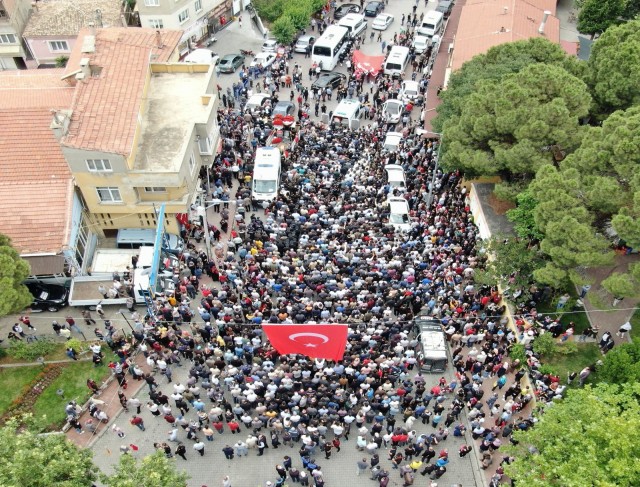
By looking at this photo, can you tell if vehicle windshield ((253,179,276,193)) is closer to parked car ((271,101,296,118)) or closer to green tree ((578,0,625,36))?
parked car ((271,101,296,118))

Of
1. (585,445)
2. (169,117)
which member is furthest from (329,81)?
(585,445)

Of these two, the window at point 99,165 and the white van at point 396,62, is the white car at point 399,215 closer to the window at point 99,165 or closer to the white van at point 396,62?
the window at point 99,165

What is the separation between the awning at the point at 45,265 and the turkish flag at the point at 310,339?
11.7 m

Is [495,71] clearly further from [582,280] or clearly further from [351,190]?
[582,280]

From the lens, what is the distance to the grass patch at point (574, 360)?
935 inches

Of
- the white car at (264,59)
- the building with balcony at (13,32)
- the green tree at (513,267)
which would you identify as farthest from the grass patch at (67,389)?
the building with balcony at (13,32)

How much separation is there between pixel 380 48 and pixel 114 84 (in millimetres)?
27548

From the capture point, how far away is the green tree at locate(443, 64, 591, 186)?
88.6 ft

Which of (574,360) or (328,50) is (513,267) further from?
(328,50)

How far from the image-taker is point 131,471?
15820 mm

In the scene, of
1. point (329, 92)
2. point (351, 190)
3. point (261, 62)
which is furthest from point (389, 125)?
point (261, 62)

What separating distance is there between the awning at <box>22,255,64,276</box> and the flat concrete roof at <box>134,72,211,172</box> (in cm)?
593

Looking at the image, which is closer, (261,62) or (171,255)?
(171,255)

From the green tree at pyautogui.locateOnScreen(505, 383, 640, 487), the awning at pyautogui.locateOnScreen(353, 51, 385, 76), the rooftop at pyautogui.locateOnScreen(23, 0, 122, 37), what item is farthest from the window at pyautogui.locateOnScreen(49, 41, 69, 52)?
the green tree at pyautogui.locateOnScreen(505, 383, 640, 487)
